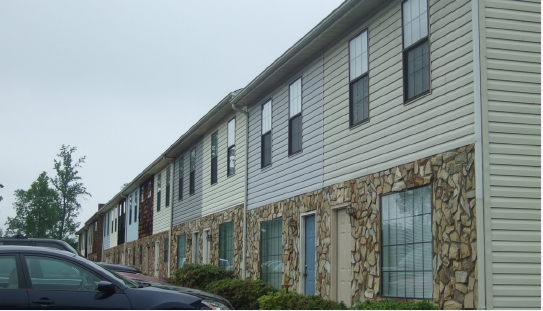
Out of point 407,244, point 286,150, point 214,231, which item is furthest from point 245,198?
point 407,244

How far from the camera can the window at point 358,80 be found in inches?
557

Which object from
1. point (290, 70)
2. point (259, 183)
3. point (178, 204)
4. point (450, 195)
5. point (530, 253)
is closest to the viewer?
point (530, 253)

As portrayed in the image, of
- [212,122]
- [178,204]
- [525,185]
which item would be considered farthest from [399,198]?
[178,204]

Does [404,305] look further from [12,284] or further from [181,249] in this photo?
[181,249]

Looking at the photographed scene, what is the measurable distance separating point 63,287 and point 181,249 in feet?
65.9

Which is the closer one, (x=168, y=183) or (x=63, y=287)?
(x=63, y=287)

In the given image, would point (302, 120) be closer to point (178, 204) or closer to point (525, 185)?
point (525, 185)

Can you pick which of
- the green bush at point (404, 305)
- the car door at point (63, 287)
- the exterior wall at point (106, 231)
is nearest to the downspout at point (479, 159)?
the green bush at point (404, 305)

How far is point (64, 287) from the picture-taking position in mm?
9352

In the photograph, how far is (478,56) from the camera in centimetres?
1052

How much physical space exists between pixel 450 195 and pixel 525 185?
42.0 inches

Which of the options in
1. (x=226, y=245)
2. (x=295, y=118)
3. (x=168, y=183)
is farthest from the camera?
(x=168, y=183)

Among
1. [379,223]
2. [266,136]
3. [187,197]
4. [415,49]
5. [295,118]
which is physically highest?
[415,49]

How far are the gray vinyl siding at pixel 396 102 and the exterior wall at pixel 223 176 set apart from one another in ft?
20.2
